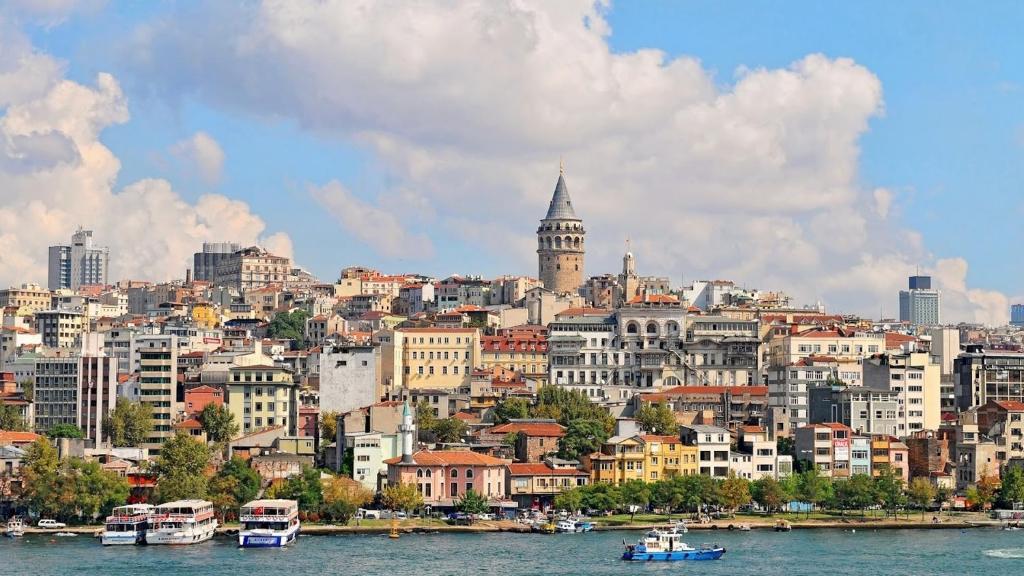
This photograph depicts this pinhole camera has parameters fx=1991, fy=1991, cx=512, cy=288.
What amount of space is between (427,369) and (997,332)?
67.9 meters

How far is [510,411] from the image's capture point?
70125mm

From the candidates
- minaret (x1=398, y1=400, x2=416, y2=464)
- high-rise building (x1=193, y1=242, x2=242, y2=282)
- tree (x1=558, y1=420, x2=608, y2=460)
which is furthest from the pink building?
high-rise building (x1=193, y1=242, x2=242, y2=282)

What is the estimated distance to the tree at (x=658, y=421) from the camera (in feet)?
220

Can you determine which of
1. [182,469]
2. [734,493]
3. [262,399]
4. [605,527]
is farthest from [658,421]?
[182,469]

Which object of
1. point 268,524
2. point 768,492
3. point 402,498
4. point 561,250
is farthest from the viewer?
point 561,250

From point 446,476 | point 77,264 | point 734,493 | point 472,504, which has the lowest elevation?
point 472,504

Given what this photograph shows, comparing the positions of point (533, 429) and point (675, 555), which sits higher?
point (533, 429)

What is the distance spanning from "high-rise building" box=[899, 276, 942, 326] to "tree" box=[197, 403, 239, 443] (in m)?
106

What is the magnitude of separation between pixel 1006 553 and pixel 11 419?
112ft

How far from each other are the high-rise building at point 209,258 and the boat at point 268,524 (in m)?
96.0

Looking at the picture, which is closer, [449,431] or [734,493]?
[734,493]

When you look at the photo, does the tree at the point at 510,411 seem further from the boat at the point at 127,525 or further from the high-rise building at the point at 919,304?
the high-rise building at the point at 919,304

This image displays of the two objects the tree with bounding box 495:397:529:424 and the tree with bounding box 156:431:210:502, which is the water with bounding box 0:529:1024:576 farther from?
the tree with bounding box 495:397:529:424

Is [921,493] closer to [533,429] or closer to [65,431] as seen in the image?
[533,429]
